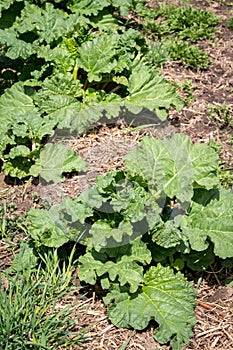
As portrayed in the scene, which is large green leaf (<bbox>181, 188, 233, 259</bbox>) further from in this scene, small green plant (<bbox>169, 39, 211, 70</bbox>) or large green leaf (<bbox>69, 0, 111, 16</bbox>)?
large green leaf (<bbox>69, 0, 111, 16</bbox>)

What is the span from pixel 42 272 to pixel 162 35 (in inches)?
124

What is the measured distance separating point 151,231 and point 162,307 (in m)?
0.48

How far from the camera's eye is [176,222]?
393 centimetres

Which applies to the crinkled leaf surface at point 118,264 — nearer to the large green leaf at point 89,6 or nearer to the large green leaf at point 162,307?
the large green leaf at point 162,307

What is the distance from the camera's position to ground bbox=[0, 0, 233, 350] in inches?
144

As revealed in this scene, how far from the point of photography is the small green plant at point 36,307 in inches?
132

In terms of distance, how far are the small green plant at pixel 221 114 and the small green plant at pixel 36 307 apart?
6.51 ft

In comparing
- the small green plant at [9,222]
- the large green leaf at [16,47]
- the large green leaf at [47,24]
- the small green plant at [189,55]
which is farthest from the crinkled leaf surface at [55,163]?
the small green plant at [189,55]

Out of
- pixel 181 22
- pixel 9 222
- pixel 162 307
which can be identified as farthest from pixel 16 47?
pixel 162 307

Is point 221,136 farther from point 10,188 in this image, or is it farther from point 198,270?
point 10,188

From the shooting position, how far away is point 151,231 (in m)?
3.80

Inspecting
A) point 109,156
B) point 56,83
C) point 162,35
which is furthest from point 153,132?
point 162,35

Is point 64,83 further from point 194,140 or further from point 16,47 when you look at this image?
point 194,140

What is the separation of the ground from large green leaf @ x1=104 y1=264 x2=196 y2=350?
0.29 feet
